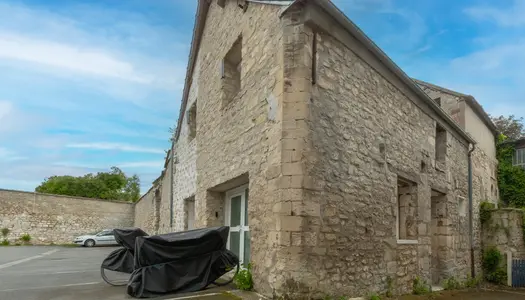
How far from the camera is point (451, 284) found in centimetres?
996

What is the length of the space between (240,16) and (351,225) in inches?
177

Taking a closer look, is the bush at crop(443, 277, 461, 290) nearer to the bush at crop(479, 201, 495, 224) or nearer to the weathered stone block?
the bush at crop(479, 201, 495, 224)

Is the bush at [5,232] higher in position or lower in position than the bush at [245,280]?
lower

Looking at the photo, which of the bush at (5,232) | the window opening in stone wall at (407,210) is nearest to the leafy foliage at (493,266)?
the window opening in stone wall at (407,210)

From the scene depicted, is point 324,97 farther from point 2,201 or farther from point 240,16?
point 2,201

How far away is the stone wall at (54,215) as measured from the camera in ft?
84.9

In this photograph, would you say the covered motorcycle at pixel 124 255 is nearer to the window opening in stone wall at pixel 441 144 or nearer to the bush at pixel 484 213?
the window opening in stone wall at pixel 441 144

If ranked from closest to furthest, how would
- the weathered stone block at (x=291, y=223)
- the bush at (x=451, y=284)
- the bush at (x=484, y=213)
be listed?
1. the weathered stone block at (x=291, y=223)
2. the bush at (x=451, y=284)
3. the bush at (x=484, y=213)

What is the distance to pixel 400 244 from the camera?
7785 mm

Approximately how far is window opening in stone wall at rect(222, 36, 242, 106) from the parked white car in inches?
825

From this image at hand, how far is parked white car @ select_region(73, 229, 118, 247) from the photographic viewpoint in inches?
1053

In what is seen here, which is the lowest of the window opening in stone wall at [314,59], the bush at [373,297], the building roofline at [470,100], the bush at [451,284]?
the bush at [451,284]

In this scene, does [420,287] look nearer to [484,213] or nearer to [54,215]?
[484,213]

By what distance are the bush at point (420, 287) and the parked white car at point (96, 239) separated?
73.7 ft
